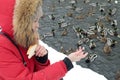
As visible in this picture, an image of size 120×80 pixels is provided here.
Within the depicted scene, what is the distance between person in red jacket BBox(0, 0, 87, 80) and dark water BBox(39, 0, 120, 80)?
4.20 m

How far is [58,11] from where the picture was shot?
36.3 ft

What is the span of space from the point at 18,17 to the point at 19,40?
0.25 metres

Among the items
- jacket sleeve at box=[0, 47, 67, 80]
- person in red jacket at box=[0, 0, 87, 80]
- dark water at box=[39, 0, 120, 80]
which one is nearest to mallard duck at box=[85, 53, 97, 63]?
dark water at box=[39, 0, 120, 80]

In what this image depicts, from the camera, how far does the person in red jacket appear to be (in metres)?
3.15

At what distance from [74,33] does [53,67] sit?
615 centimetres

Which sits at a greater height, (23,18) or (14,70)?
(23,18)

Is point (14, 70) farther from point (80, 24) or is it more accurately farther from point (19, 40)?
point (80, 24)

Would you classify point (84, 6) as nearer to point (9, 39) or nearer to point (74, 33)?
point (74, 33)

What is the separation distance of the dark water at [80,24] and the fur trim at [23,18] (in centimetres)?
437

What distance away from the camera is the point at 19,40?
334 centimetres

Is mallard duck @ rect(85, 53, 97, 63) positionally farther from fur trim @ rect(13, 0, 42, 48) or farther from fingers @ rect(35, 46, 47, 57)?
fur trim @ rect(13, 0, 42, 48)

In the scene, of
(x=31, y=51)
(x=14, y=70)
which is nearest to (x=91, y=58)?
(x=31, y=51)

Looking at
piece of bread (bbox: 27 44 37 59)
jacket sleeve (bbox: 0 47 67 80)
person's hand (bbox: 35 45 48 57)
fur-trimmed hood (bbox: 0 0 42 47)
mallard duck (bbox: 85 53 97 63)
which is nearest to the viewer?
jacket sleeve (bbox: 0 47 67 80)

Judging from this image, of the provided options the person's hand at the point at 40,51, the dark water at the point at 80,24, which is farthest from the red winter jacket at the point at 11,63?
the dark water at the point at 80,24
